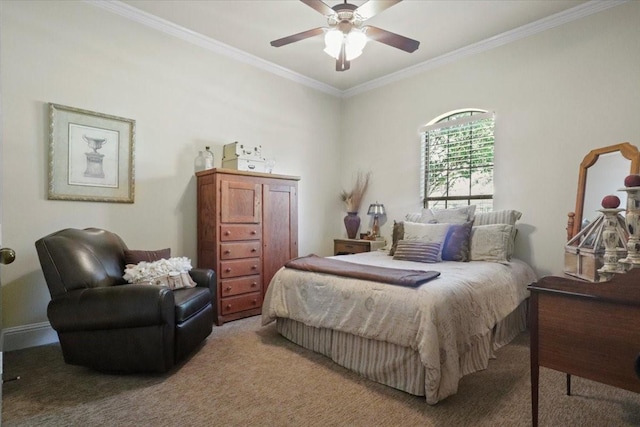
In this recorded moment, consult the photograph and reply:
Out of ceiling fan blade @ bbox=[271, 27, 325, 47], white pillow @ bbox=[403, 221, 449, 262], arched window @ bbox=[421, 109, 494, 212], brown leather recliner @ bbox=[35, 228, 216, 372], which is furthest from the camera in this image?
arched window @ bbox=[421, 109, 494, 212]

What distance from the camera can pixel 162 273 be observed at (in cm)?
260

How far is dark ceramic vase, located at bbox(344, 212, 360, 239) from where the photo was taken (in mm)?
4793

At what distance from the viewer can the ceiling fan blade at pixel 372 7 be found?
229 cm

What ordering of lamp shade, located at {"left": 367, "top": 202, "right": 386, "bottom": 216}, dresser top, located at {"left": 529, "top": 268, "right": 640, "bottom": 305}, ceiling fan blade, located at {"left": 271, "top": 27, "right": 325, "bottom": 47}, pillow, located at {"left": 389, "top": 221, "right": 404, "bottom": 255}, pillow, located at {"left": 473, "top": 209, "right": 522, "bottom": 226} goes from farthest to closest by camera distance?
lamp shade, located at {"left": 367, "top": 202, "right": 386, "bottom": 216} → pillow, located at {"left": 389, "top": 221, "right": 404, "bottom": 255} → pillow, located at {"left": 473, "top": 209, "right": 522, "bottom": 226} → ceiling fan blade, located at {"left": 271, "top": 27, "right": 325, "bottom": 47} → dresser top, located at {"left": 529, "top": 268, "right": 640, "bottom": 305}

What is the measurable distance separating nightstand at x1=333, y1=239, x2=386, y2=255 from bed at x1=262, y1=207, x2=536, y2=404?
134 centimetres

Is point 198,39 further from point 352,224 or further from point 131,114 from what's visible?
point 352,224

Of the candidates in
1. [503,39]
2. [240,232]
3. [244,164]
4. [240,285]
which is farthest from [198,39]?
[503,39]

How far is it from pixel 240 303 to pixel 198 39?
2.96 meters

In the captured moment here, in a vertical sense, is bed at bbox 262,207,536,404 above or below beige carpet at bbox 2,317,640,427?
above

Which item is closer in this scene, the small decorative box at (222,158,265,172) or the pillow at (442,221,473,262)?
the pillow at (442,221,473,262)

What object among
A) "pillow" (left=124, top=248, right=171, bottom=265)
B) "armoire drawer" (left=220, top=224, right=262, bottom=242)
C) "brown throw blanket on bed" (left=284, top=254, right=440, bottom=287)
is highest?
"armoire drawer" (left=220, top=224, right=262, bottom=242)

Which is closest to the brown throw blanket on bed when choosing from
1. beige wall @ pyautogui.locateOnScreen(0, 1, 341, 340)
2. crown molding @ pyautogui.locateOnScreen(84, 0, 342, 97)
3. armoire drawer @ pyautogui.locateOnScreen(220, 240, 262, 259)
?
armoire drawer @ pyautogui.locateOnScreen(220, 240, 262, 259)

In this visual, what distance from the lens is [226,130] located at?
3.97 meters

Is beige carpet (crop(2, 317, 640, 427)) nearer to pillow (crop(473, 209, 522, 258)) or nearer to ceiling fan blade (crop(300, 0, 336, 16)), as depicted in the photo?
pillow (crop(473, 209, 522, 258))
